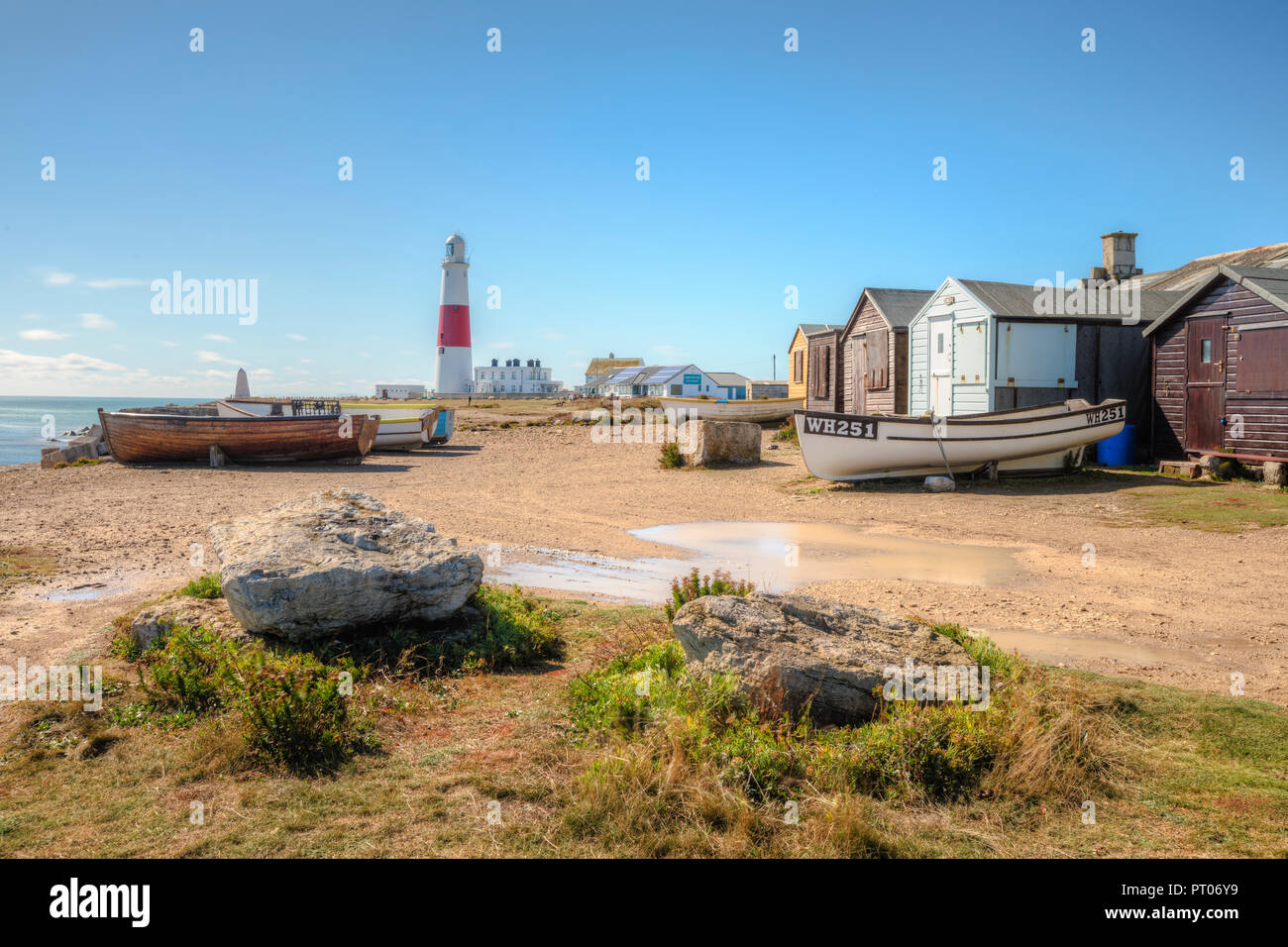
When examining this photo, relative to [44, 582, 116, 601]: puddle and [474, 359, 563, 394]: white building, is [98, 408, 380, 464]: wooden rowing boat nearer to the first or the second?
[44, 582, 116, 601]: puddle

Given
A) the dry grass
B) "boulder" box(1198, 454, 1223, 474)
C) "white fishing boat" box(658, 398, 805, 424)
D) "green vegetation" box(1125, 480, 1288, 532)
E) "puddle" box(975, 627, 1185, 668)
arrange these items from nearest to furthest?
the dry grass, "puddle" box(975, 627, 1185, 668), "green vegetation" box(1125, 480, 1288, 532), "boulder" box(1198, 454, 1223, 474), "white fishing boat" box(658, 398, 805, 424)

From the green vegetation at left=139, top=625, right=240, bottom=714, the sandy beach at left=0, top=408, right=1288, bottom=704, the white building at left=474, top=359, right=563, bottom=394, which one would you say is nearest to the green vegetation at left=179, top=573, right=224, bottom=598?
the sandy beach at left=0, top=408, right=1288, bottom=704

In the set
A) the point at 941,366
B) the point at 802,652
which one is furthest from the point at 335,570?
the point at 941,366

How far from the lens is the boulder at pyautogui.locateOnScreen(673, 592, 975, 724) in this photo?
505 cm

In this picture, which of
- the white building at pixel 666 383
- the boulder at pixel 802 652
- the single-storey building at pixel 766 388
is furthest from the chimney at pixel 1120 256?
the white building at pixel 666 383

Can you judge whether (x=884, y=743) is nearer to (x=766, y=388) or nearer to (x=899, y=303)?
(x=899, y=303)

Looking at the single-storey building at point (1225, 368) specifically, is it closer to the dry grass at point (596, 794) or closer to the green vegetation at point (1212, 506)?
the green vegetation at point (1212, 506)

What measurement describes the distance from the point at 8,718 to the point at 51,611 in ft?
10.9

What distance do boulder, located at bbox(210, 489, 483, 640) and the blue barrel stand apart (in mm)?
19420

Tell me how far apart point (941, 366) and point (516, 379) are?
109337mm

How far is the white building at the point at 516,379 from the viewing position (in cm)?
12675

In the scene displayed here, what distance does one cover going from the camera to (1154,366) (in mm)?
20578
